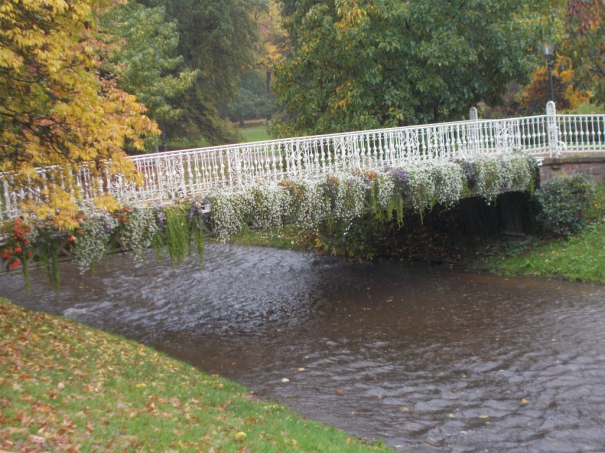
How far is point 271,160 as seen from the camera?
12.3 m

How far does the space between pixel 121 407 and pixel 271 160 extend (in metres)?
7.10

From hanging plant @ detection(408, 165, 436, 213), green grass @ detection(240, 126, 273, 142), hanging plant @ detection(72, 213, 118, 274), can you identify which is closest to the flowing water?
hanging plant @ detection(408, 165, 436, 213)

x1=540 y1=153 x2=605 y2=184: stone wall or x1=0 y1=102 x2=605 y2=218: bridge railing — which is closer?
x1=0 y1=102 x2=605 y2=218: bridge railing

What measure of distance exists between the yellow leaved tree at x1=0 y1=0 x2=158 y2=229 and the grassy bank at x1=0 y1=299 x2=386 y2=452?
1.88 metres

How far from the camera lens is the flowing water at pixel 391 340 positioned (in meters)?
7.68

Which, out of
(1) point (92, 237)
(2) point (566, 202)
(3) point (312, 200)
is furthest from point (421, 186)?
(1) point (92, 237)

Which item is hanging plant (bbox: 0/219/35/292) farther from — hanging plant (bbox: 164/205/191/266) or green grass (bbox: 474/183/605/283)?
green grass (bbox: 474/183/605/283)

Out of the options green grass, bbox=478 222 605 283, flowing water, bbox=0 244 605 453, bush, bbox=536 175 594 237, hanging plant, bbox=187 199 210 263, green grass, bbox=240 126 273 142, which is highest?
green grass, bbox=240 126 273 142

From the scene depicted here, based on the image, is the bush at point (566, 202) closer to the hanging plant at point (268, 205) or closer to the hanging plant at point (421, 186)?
the hanging plant at point (421, 186)

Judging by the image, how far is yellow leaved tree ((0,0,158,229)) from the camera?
764 centimetres

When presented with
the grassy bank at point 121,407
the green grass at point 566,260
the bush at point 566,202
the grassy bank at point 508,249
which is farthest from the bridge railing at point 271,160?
the green grass at point 566,260

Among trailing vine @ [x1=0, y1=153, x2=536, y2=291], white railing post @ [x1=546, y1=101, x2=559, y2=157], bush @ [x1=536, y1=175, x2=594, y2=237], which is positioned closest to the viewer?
trailing vine @ [x1=0, y1=153, x2=536, y2=291]

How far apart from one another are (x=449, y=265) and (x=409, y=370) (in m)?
8.20

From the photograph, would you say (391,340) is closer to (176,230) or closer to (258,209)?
(258,209)
